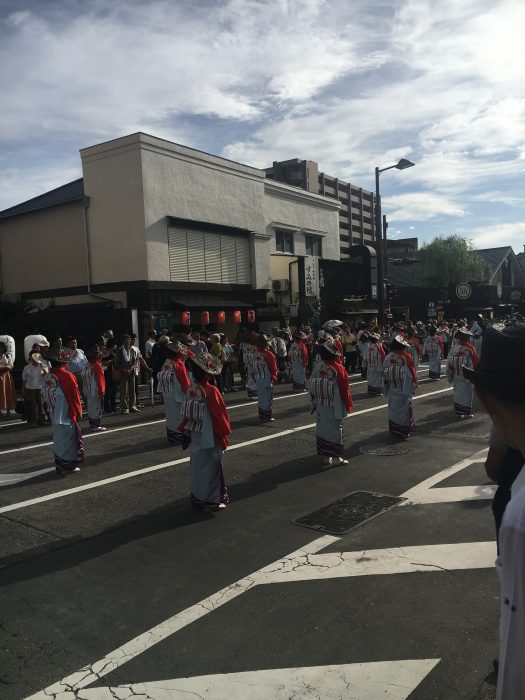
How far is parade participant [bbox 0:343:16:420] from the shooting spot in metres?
13.4

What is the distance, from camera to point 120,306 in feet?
70.3

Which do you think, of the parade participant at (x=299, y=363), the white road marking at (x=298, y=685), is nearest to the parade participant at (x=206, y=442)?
the white road marking at (x=298, y=685)

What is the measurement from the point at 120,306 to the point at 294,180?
213 feet

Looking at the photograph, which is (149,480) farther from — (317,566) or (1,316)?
(1,316)

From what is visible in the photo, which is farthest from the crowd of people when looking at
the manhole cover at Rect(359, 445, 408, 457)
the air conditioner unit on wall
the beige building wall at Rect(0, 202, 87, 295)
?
the beige building wall at Rect(0, 202, 87, 295)

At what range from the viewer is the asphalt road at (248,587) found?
3295 mm

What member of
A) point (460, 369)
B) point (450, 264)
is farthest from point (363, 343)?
point (450, 264)

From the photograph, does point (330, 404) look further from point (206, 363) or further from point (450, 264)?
point (450, 264)

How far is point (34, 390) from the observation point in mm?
12641

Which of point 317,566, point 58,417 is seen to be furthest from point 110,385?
point 317,566

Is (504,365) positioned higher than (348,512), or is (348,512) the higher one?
(504,365)

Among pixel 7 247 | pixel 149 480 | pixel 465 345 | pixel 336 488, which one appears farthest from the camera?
pixel 7 247

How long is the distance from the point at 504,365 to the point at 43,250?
24.6 m

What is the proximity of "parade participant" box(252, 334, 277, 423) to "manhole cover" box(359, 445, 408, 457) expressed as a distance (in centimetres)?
295
